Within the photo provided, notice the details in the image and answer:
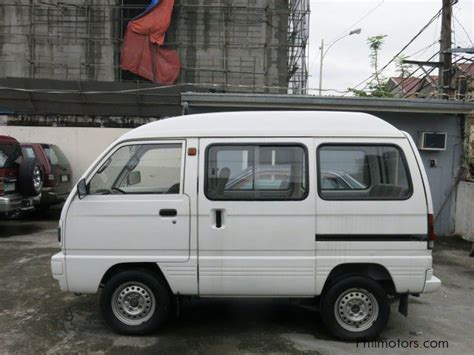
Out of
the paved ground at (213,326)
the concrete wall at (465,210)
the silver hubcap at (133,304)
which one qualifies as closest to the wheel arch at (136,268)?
the silver hubcap at (133,304)

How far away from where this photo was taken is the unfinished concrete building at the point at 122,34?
1975cm

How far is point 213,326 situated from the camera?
508 cm

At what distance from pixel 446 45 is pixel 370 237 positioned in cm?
1013

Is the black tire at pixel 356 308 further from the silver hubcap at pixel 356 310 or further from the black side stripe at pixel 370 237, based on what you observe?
the black side stripe at pixel 370 237

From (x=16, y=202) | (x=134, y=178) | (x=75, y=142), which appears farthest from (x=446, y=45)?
(x=16, y=202)

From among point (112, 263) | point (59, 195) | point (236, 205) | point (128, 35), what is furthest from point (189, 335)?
point (128, 35)

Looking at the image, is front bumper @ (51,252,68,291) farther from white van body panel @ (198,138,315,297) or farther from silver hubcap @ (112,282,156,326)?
white van body panel @ (198,138,315,297)

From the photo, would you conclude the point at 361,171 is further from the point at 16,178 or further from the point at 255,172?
the point at 16,178

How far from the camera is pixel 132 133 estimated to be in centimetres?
488

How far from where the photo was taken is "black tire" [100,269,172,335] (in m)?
4.69

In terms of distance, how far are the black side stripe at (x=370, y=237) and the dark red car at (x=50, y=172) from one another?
8.21 m

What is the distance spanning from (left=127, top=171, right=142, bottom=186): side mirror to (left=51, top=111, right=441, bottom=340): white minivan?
0.06m

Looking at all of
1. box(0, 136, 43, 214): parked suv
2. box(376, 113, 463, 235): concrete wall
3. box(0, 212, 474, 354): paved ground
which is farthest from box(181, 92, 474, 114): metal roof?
box(0, 212, 474, 354): paved ground

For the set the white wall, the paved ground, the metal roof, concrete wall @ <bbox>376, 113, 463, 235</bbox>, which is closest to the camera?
the paved ground
